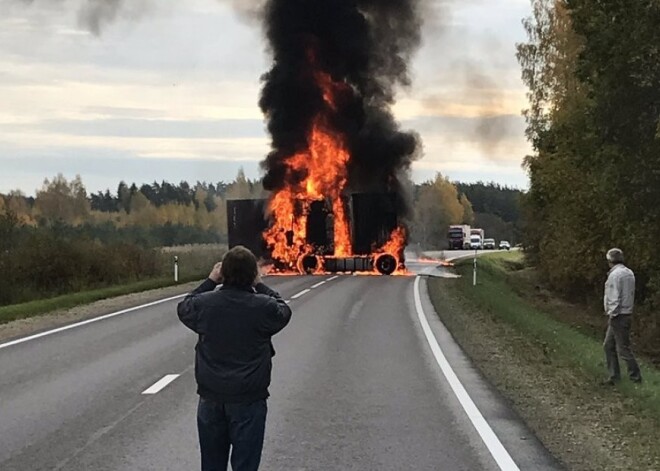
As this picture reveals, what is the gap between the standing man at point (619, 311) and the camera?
1102 centimetres

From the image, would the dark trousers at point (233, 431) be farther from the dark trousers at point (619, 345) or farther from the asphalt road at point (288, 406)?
the dark trousers at point (619, 345)

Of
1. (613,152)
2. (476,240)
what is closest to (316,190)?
(613,152)

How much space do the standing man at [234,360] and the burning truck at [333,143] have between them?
34494mm

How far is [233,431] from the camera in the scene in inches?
194

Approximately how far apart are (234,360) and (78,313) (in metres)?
16.2

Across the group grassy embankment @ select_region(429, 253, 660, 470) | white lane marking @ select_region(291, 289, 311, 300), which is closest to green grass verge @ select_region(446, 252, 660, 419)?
grassy embankment @ select_region(429, 253, 660, 470)

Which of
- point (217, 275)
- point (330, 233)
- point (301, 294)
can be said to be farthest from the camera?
point (330, 233)

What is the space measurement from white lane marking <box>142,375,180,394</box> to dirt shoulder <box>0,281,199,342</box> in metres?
5.57

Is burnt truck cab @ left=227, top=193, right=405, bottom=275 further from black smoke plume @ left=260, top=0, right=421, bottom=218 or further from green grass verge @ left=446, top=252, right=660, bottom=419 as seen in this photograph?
green grass verge @ left=446, top=252, right=660, bottom=419

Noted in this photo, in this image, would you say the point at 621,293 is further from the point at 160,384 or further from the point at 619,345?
the point at 160,384

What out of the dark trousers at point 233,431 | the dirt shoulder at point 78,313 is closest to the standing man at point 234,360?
the dark trousers at point 233,431

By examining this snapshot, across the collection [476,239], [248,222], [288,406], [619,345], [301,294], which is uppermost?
[248,222]

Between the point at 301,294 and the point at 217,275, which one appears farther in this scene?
the point at 301,294

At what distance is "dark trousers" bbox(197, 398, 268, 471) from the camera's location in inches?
193
